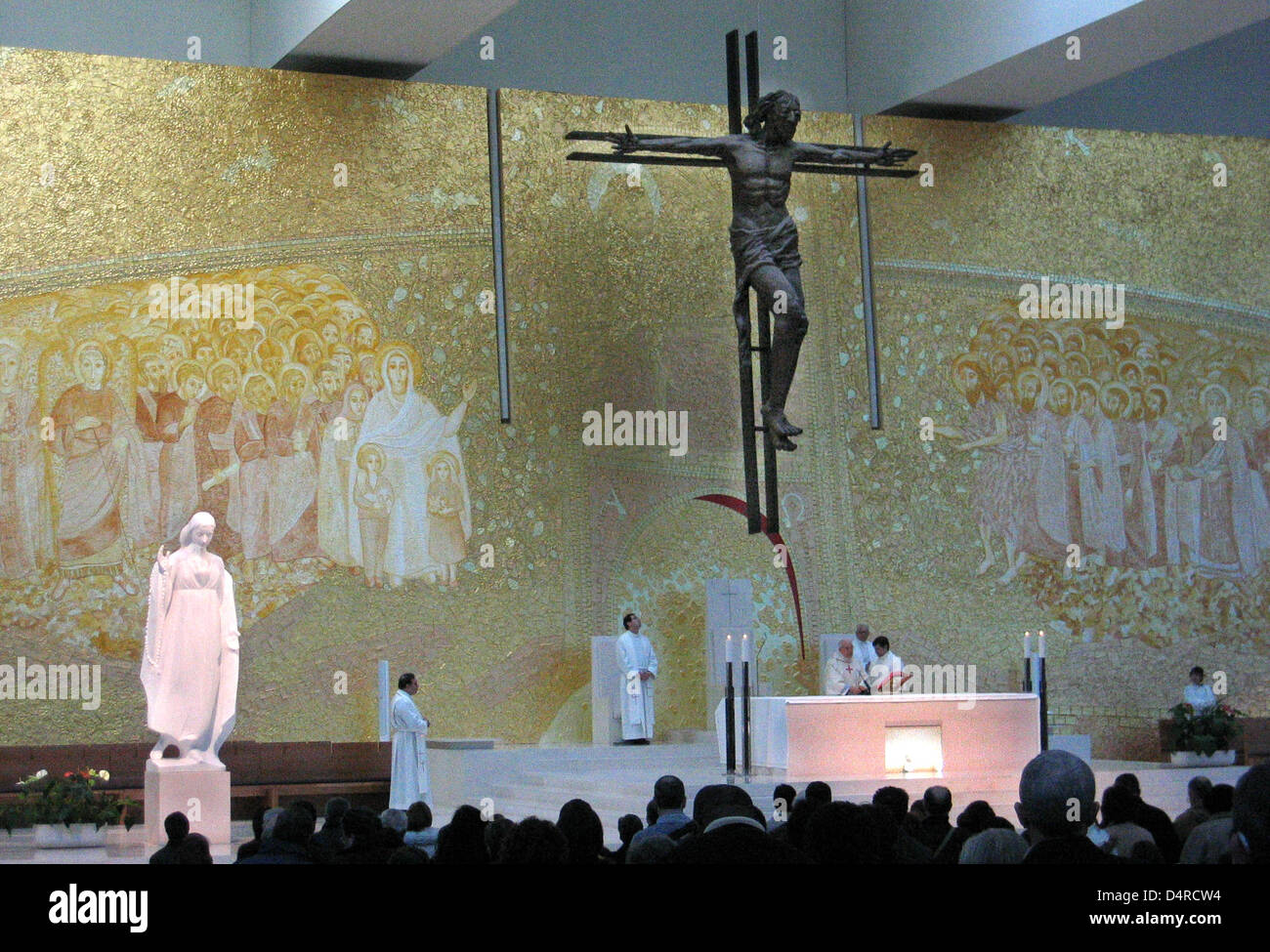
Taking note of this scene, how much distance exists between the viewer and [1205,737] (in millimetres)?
14695

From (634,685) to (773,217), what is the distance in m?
4.01

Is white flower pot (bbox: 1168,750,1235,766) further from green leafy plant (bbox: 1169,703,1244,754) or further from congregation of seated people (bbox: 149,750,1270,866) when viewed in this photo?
congregation of seated people (bbox: 149,750,1270,866)

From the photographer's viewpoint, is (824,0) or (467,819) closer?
(467,819)

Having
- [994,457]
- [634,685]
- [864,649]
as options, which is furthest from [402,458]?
[994,457]

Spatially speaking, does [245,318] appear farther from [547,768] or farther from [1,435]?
[547,768]

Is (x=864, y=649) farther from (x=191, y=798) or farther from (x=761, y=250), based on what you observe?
(x=191, y=798)

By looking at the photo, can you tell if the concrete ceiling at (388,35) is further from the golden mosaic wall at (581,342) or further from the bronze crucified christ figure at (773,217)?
the bronze crucified christ figure at (773,217)

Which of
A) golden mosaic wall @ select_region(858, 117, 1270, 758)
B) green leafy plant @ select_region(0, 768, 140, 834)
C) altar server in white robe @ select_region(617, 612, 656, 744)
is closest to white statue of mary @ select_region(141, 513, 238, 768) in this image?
green leafy plant @ select_region(0, 768, 140, 834)

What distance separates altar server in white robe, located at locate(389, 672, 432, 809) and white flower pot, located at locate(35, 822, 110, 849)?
88.9 inches

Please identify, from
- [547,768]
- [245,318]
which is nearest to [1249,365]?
[547,768]

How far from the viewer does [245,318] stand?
44.9ft

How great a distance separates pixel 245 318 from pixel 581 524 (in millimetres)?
3355

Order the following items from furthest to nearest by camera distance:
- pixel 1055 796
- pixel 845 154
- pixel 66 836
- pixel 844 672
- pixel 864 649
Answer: pixel 864 649 → pixel 844 672 → pixel 845 154 → pixel 66 836 → pixel 1055 796

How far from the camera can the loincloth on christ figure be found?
12750mm
